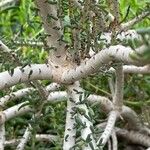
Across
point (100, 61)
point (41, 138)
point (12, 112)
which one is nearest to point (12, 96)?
point (12, 112)

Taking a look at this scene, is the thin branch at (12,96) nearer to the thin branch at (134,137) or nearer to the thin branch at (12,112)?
the thin branch at (12,112)

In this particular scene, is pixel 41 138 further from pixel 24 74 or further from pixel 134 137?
pixel 24 74

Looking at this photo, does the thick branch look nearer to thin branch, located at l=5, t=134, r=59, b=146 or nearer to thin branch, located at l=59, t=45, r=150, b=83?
thin branch, located at l=59, t=45, r=150, b=83

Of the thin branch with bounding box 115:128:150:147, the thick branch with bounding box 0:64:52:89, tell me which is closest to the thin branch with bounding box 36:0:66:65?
the thick branch with bounding box 0:64:52:89

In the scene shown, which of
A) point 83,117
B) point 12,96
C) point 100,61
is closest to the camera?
point 100,61

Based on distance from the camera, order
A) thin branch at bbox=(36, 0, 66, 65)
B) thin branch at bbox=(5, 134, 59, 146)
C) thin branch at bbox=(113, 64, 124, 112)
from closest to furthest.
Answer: thin branch at bbox=(36, 0, 66, 65) → thin branch at bbox=(113, 64, 124, 112) → thin branch at bbox=(5, 134, 59, 146)

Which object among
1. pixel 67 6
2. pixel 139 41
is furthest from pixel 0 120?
pixel 139 41

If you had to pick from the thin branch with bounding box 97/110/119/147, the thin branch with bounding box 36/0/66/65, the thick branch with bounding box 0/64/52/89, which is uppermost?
the thin branch with bounding box 36/0/66/65

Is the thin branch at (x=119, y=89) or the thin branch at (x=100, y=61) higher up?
the thin branch at (x=100, y=61)

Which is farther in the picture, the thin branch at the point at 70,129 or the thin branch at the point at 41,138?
the thin branch at the point at 41,138

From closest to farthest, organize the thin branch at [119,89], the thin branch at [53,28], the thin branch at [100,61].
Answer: the thin branch at [100,61] → the thin branch at [53,28] → the thin branch at [119,89]

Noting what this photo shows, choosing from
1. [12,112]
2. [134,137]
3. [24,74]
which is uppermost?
[24,74]

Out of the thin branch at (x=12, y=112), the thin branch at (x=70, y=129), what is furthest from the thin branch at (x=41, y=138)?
the thin branch at (x=70, y=129)

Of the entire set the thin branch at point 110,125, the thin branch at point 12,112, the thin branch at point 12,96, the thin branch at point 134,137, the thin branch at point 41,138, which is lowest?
the thin branch at point 134,137
